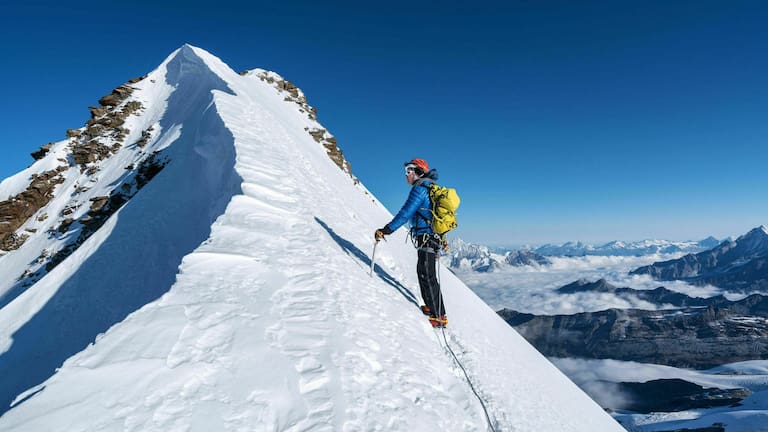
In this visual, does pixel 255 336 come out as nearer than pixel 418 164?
Yes

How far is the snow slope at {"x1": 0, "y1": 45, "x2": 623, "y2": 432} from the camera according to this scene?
9.56ft

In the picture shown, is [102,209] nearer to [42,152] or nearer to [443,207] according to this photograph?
[42,152]

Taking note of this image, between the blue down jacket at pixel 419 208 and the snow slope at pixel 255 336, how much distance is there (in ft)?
4.55

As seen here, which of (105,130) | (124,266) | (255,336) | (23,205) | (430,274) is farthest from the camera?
(105,130)

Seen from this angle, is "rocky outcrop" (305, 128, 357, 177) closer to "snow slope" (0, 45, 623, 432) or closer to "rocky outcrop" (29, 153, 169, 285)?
"rocky outcrop" (29, 153, 169, 285)

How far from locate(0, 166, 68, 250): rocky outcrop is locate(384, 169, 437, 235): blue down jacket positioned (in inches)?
1151

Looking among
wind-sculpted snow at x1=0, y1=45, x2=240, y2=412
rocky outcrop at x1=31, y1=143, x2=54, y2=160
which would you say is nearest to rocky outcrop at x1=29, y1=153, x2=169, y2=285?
wind-sculpted snow at x1=0, y1=45, x2=240, y2=412

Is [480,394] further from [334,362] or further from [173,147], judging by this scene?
[173,147]

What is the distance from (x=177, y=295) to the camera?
4160 mm

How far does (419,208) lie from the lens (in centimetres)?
714

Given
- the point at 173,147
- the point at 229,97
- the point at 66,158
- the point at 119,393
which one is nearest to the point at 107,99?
the point at 66,158

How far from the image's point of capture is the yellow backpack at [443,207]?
273 inches

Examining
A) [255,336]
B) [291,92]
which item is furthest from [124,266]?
[291,92]

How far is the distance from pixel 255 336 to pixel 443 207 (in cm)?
432
